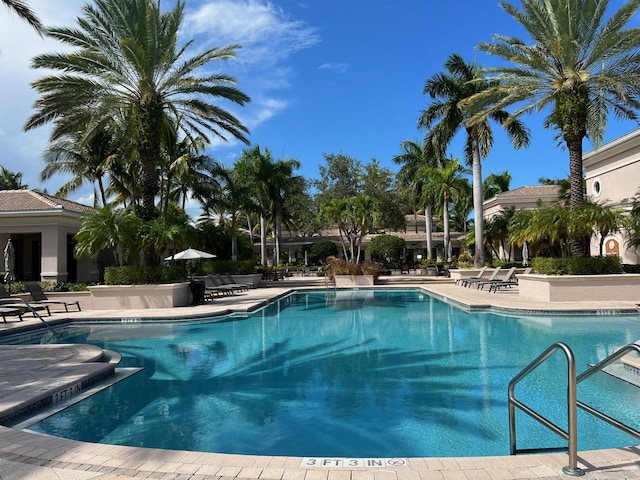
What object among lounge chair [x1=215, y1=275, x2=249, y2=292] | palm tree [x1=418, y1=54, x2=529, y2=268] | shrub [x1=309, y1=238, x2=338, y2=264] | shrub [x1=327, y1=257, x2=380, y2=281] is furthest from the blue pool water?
shrub [x1=309, y1=238, x2=338, y2=264]

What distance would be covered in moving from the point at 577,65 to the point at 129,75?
16.5m

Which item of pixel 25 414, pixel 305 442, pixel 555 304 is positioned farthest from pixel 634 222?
pixel 25 414

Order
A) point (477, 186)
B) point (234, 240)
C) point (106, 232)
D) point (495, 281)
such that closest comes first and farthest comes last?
point (106, 232) → point (495, 281) → point (477, 186) → point (234, 240)

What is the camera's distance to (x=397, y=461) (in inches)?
157

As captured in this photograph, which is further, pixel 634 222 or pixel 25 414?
pixel 634 222

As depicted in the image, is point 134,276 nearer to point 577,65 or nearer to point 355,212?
point 355,212

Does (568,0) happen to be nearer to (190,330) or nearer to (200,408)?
(190,330)

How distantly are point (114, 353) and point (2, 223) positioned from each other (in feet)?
57.4

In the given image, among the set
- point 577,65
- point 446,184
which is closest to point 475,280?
point 577,65

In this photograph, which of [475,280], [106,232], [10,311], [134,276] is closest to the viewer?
[10,311]

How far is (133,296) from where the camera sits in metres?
17.5

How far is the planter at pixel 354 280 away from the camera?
2849cm

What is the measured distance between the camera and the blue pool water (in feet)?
17.3

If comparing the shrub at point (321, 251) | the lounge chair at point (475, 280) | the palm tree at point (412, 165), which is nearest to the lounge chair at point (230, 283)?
the lounge chair at point (475, 280)
